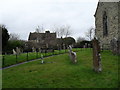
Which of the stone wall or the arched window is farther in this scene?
the arched window

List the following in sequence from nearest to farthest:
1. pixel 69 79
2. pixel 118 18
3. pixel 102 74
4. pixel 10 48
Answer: pixel 69 79 < pixel 102 74 < pixel 118 18 < pixel 10 48

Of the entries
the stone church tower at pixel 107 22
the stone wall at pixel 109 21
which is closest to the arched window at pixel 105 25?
the stone church tower at pixel 107 22

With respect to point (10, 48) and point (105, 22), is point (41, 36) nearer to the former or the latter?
point (10, 48)

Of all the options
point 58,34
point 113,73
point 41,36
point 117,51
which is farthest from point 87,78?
point 58,34

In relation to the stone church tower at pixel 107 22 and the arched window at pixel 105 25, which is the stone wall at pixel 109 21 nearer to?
the stone church tower at pixel 107 22

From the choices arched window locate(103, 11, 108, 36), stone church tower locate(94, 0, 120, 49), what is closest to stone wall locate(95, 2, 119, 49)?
stone church tower locate(94, 0, 120, 49)

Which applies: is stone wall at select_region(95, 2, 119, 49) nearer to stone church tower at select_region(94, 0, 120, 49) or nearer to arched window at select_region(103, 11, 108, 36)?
stone church tower at select_region(94, 0, 120, 49)

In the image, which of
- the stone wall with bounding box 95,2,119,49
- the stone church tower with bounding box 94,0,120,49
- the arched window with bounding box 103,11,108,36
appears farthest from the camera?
the arched window with bounding box 103,11,108,36

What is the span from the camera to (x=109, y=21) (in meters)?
24.6

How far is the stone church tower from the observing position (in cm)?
2275

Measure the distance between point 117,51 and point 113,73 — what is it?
319 inches

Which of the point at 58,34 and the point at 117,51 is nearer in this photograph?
the point at 117,51

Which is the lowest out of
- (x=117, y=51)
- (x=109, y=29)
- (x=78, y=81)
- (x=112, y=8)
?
(x=78, y=81)

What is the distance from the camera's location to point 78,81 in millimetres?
7945
